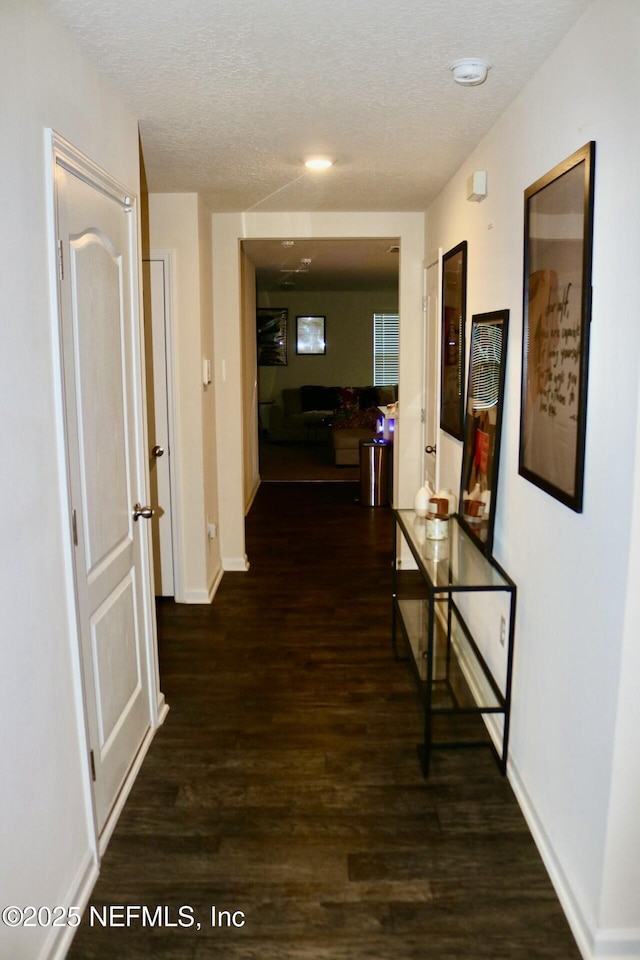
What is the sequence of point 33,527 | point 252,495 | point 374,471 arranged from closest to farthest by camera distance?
point 33,527
point 374,471
point 252,495

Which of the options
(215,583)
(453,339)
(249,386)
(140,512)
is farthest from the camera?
(249,386)

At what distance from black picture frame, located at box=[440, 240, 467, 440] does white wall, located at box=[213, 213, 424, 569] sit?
2.58 ft

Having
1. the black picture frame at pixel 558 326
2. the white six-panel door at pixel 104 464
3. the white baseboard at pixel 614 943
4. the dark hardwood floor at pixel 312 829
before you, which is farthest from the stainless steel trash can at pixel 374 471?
the white baseboard at pixel 614 943

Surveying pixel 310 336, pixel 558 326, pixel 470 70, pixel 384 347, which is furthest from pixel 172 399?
pixel 384 347

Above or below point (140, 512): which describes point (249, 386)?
above

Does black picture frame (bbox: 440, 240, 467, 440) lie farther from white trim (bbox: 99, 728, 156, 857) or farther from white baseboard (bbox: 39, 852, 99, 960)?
white baseboard (bbox: 39, 852, 99, 960)

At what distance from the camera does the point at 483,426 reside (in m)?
3.07

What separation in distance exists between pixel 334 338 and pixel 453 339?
8.31 meters

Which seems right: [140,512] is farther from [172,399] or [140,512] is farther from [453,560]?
[172,399]

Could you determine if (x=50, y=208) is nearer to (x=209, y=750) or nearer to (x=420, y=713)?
(x=209, y=750)

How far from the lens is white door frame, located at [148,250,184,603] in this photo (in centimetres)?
434

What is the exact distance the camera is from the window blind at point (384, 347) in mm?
12023

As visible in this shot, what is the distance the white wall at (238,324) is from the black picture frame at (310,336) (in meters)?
7.02

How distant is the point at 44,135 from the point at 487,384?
185 centimetres
